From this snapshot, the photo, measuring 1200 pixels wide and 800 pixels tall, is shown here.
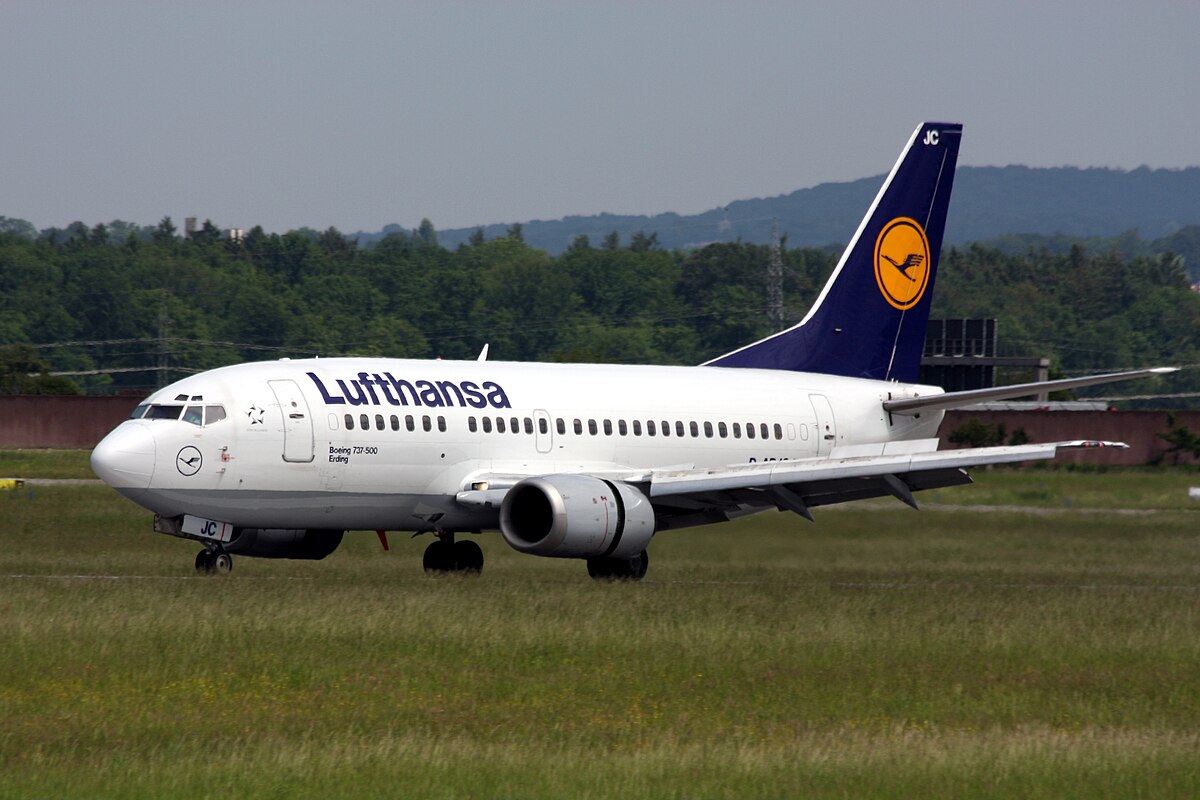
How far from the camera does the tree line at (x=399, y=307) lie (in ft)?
438

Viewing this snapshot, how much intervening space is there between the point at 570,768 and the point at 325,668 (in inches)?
206

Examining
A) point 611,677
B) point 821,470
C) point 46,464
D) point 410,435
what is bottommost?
point 46,464

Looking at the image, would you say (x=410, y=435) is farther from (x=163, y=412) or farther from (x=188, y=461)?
(x=163, y=412)

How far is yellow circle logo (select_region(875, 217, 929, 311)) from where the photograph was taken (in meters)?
36.3

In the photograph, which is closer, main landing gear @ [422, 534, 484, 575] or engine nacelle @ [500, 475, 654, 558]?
engine nacelle @ [500, 475, 654, 558]

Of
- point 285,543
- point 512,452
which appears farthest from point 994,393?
point 285,543

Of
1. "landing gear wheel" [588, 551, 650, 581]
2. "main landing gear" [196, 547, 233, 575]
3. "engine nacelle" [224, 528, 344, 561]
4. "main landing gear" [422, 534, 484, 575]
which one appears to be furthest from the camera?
"main landing gear" [422, 534, 484, 575]

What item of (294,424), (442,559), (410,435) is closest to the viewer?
→ (294,424)

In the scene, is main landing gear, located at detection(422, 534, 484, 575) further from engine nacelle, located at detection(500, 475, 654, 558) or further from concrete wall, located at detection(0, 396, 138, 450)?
concrete wall, located at detection(0, 396, 138, 450)

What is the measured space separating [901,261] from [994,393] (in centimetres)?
557

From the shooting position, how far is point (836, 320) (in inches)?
1417

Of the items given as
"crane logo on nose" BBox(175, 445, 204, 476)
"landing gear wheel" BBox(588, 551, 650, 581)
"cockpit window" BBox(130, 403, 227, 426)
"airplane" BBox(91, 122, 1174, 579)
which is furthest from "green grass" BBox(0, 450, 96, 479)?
"crane logo on nose" BBox(175, 445, 204, 476)

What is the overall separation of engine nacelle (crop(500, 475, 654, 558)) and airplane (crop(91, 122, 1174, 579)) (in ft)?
0.11

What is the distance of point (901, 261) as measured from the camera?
120ft
